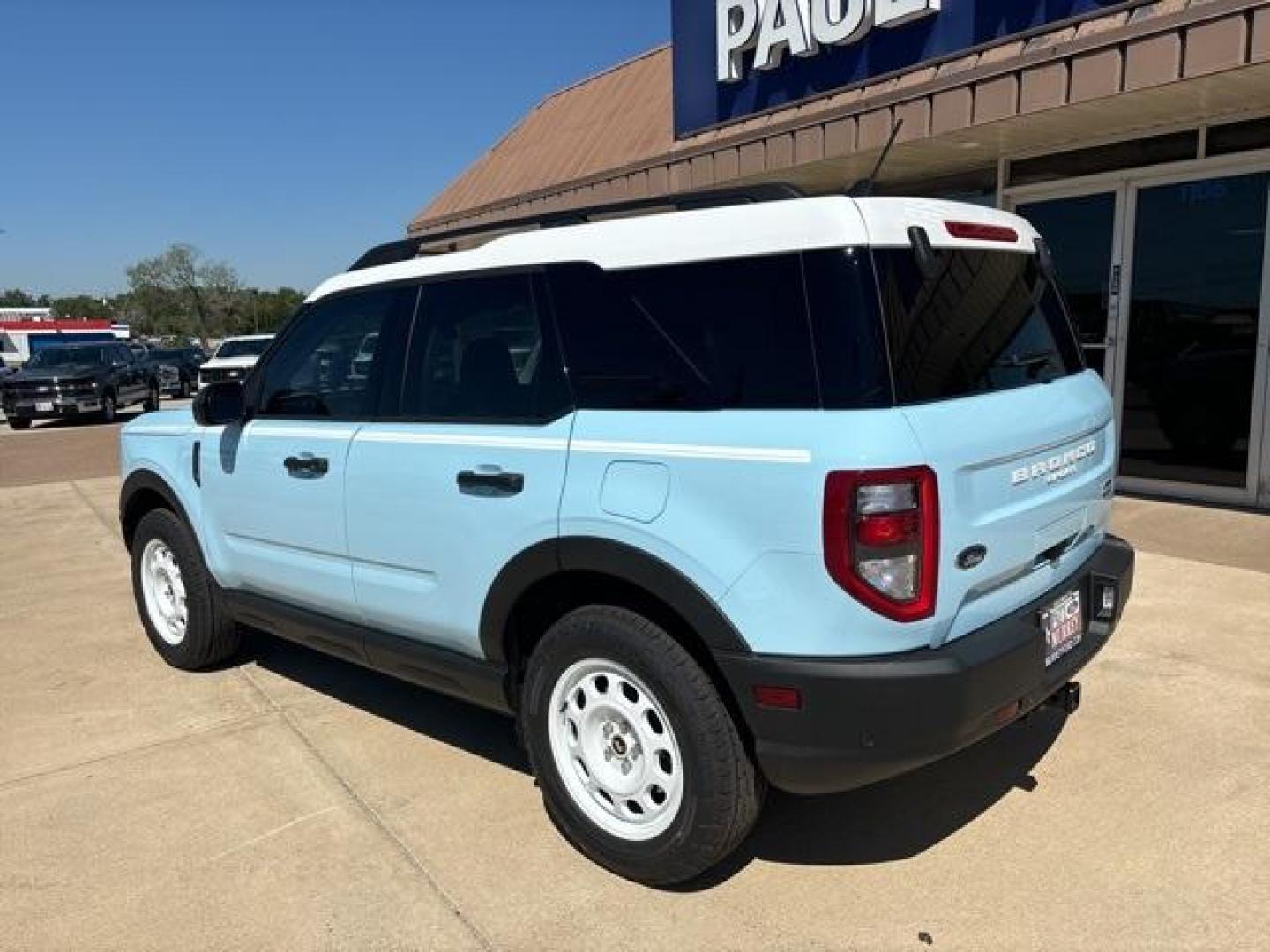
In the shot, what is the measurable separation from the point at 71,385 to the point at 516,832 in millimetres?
18974

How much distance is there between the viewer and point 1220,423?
24.7ft

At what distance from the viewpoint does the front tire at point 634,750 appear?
2635 millimetres

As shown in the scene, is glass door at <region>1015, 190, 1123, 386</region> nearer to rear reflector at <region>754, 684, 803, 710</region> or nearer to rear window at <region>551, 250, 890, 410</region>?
rear window at <region>551, 250, 890, 410</region>

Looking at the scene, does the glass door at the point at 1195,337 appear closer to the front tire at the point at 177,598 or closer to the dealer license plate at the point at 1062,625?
the dealer license plate at the point at 1062,625

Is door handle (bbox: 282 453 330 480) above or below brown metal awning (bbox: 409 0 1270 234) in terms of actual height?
below

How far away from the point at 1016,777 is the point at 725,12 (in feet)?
26.0

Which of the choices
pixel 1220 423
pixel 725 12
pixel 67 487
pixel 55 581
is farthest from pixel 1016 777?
pixel 67 487

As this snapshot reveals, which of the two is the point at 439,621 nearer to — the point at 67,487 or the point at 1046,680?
the point at 1046,680

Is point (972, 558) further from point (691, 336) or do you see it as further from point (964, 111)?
point (964, 111)

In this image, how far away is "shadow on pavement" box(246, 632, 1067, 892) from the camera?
3059 millimetres

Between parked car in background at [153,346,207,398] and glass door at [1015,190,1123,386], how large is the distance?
25.5 meters

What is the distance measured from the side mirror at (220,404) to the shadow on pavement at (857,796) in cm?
129

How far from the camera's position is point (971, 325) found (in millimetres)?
2799

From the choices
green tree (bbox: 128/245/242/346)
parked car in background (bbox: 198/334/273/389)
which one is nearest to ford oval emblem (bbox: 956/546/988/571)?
parked car in background (bbox: 198/334/273/389)
